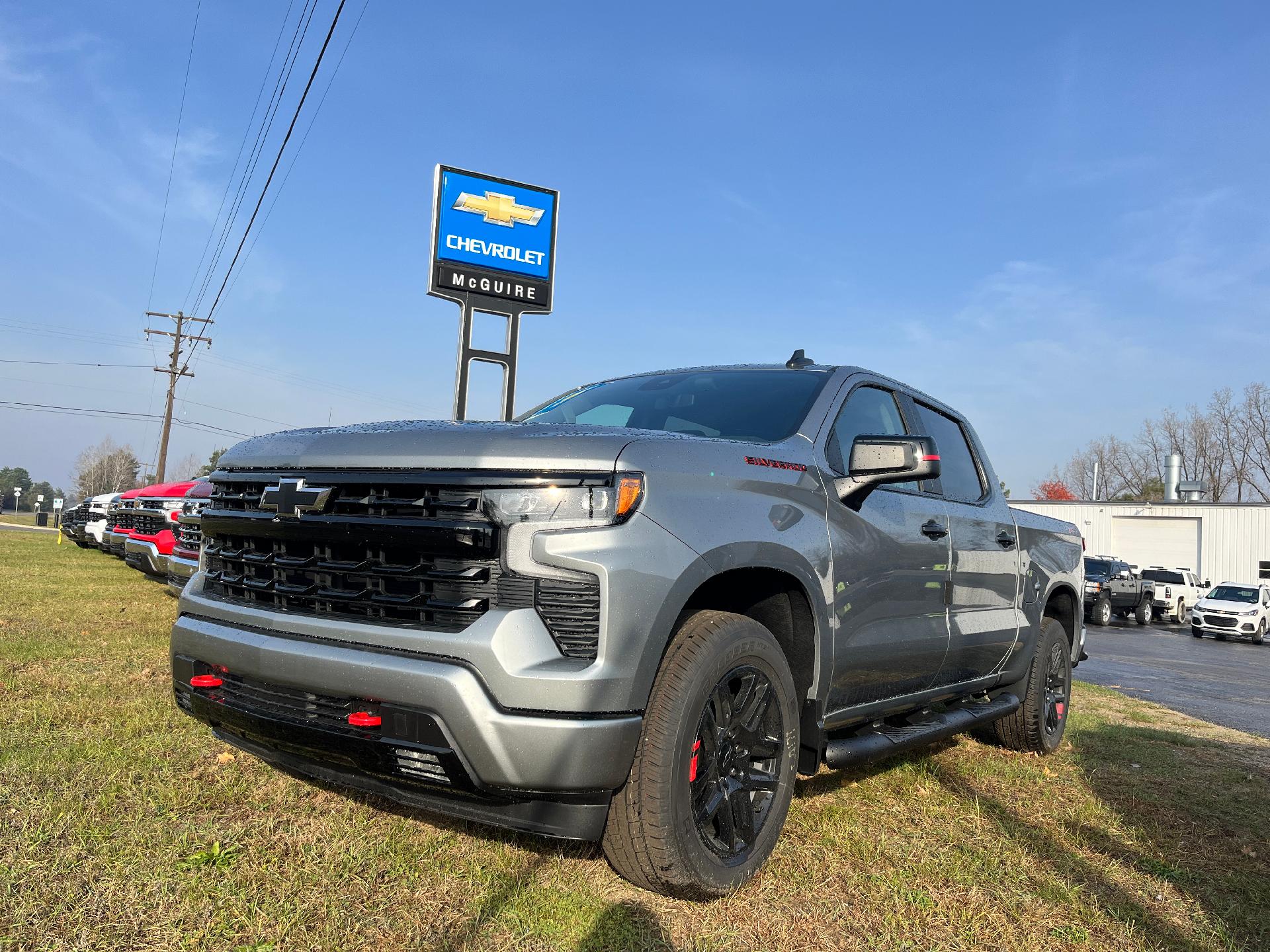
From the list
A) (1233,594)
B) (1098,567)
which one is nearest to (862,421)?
(1233,594)

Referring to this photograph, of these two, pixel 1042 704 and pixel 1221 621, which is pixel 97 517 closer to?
pixel 1042 704

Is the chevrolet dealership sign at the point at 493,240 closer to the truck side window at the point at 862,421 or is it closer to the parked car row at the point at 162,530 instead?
the parked car row at the point at 162,530

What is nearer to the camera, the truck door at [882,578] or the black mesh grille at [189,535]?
the truck door at [882,578]

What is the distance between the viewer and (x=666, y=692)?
2678mm

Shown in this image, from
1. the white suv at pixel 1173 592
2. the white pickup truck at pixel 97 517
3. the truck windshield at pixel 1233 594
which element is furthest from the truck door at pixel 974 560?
the white suv at pixel 1173 592

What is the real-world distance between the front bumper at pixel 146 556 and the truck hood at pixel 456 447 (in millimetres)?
6870

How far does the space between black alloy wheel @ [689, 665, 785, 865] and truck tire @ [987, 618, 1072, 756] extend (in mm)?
2509

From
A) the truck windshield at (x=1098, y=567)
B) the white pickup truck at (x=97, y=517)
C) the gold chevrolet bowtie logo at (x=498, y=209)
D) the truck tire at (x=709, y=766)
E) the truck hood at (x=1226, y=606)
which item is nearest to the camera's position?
the truck tire at (x=709, y=766)

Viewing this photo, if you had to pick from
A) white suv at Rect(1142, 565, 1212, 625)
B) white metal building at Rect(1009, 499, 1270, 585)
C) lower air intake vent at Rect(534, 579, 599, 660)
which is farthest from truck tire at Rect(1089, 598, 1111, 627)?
lower air intake vent at Rect(534, 579, 599, 660)

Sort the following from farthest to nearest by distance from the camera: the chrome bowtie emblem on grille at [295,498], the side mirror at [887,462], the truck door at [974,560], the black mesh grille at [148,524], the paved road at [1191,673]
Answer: the black mesh grille at [148,524] → the paved road at [1191,673] → the truck door at [974,560] → the side mirror at [887,462] → the chrome bowtie emblem on grille at [295,498]

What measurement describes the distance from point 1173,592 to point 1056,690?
A: 27.1 metres

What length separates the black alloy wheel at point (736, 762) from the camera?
2902mm

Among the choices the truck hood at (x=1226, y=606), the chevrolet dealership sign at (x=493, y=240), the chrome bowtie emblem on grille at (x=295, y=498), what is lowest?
the truck hood at (x=1226, y=606)

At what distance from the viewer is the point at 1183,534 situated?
134 ft
